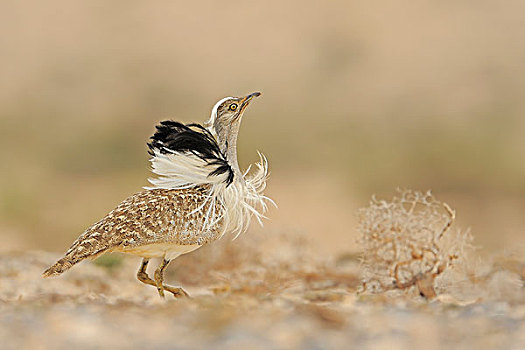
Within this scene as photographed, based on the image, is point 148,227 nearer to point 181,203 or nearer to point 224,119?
point 181,203

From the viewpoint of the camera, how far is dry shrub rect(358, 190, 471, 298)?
19.7 ft

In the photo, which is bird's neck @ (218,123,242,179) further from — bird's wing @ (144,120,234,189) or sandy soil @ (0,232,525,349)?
sandy soil @ (0,232,525,349)

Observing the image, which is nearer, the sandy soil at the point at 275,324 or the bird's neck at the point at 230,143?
the sandy soil at the point at 275,324

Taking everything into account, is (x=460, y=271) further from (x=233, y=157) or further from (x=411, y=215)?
(x=233, y=157)

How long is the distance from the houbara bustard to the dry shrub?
104 centimetres

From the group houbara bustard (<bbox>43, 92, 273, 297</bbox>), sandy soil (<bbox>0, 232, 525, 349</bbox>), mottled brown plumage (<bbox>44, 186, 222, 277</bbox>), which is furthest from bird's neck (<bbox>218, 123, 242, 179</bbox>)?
sandy soil (<bbox>0, 232, 525, 349</bbox>)

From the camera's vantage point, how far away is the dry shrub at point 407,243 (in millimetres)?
5992

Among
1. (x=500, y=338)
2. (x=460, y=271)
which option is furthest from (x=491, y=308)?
(x=460, y=271)

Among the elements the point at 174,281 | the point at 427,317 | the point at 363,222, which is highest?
the point at 363,222

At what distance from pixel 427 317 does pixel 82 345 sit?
1990 millimetres

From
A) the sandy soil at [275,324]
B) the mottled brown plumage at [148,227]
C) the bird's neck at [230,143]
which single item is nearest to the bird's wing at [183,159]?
the mottled brown plumage at [148,227]

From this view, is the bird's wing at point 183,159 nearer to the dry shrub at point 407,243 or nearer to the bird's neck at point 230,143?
the bird's neck at point 230,143

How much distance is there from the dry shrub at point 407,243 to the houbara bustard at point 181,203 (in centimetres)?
104

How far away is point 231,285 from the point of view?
7047 millimetres
